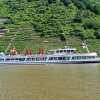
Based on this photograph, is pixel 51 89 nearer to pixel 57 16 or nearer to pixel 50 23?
pixel 50 23

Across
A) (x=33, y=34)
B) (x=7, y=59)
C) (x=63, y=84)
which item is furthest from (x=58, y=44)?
(x=63, y=84)

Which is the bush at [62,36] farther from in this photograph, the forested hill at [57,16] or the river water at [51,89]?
the river water at [51,89]

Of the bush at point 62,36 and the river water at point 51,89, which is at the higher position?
the river water at point 51,89

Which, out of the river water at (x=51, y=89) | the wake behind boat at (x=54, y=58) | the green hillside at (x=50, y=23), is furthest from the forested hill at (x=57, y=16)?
the river water at (x=51, y=89)

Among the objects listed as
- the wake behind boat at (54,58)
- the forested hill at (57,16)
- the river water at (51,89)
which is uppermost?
the river water at (51,89)

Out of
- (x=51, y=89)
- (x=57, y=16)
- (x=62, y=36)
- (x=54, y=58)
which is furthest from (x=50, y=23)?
(x=51, y=89)

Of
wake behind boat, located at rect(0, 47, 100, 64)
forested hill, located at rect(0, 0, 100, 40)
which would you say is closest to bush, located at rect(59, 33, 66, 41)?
forested hill, located at rect(0, 0, 100, 40)

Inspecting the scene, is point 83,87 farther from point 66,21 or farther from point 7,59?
point 66,21

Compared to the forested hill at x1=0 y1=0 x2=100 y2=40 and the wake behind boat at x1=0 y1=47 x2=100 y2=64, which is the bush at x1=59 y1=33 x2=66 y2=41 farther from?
the wake behind boat at x1=0 y1=47 x2=100 y2=64
